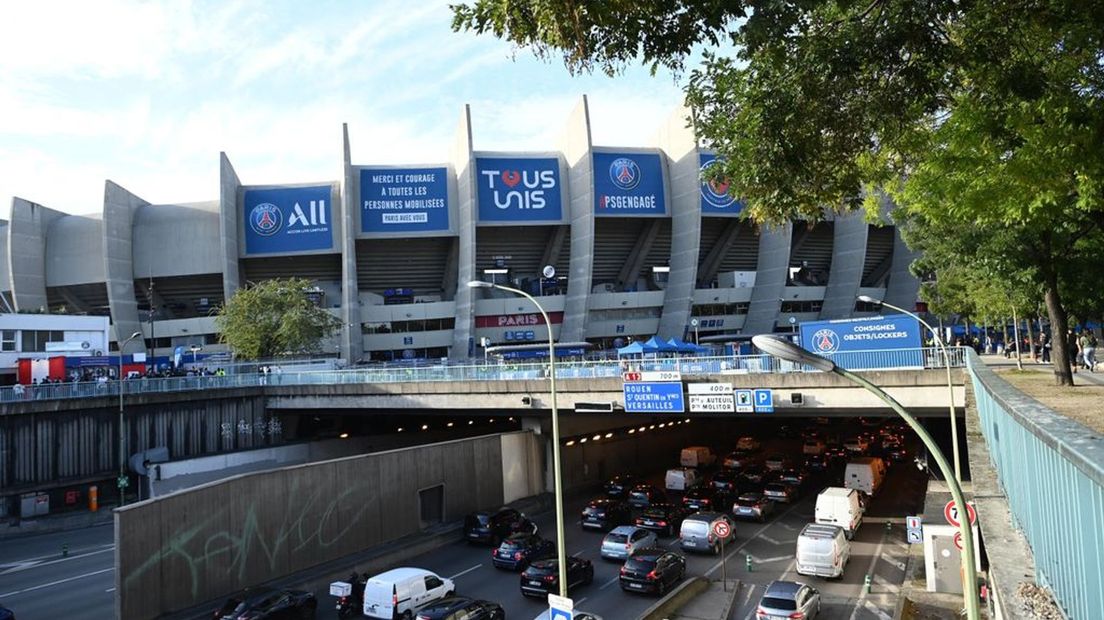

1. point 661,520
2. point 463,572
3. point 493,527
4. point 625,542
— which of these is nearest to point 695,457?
point 661,520

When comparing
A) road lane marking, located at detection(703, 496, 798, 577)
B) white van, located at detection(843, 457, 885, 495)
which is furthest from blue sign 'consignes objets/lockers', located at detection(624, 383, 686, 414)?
white van, located at detection(843, 457, 885, 495)

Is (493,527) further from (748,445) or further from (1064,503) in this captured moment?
(1064,503)

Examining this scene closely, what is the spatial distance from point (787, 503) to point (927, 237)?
1552 centimetres

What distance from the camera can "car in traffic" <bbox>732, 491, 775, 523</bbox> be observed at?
32.3 meters

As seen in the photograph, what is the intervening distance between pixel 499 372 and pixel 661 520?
36.7ft

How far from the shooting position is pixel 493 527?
2966cm

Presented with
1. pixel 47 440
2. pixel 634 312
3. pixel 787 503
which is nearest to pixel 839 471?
pixel 787 503

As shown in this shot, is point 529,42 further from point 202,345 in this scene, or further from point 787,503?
point 202,345

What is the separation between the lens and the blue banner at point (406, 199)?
7119cm

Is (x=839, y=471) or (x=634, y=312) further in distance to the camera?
(x=634, y=312)

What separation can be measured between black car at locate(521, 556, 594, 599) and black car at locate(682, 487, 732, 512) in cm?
1136

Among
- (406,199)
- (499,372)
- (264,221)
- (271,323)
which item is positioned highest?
(406,199)

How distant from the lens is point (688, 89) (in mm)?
12219

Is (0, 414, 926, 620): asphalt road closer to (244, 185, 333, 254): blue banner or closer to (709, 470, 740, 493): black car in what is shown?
(709, 470, 740, 493): black car
